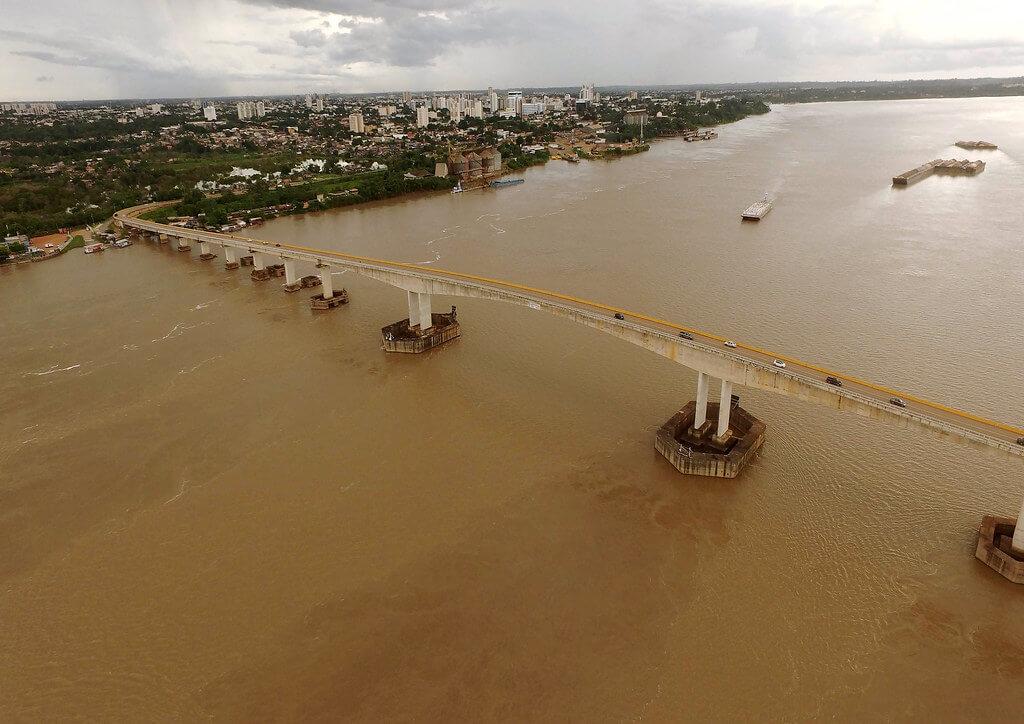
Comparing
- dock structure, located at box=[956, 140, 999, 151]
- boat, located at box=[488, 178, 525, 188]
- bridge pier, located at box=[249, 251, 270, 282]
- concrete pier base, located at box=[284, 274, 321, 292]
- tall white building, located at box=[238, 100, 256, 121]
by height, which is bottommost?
concrete pier base, located at box=[284, 274, 321, 292]

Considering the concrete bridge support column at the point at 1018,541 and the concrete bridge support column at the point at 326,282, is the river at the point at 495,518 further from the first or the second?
the concrete bridge support column at the point at 326,282

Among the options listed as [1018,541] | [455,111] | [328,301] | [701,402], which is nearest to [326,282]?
[328,301]

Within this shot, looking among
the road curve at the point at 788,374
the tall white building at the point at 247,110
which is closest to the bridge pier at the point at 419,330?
the road curve at the point at 788,374

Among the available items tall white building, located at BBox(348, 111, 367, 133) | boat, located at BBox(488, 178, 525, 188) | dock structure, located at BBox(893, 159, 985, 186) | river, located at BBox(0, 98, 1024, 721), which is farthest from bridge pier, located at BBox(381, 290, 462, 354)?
tall white building, located at BBox(348, 111, 367, 133)

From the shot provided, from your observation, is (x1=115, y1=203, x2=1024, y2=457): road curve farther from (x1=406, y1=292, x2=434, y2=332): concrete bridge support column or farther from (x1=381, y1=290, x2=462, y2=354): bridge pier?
(x1=381, y1=290, x2=462, y2=354): bridge pier

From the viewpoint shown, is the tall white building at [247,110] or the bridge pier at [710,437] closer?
the bridge pier at [710,437]

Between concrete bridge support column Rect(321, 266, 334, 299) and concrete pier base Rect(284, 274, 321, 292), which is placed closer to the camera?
concrete bridge support column Rect(321, 266, 334, 299)

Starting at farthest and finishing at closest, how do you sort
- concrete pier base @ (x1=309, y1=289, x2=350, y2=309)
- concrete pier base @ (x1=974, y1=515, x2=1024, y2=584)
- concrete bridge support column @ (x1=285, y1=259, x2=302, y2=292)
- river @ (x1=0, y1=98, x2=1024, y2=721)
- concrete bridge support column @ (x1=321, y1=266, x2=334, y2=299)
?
concrete bridge support column @ (x1=285, y1=259, x2=302, y2=292)
concrete bridge support column @ (x1=321, y1=266, x2=334, y2=299)
concrete pier base @ (x1=309, y1=289, x2=350, y2=309)
concrete pier base @ (x1=974, y1=515, x2=1024, y2=584)
river @ (x1=0, y1=98, x2=1024, y2=721)
